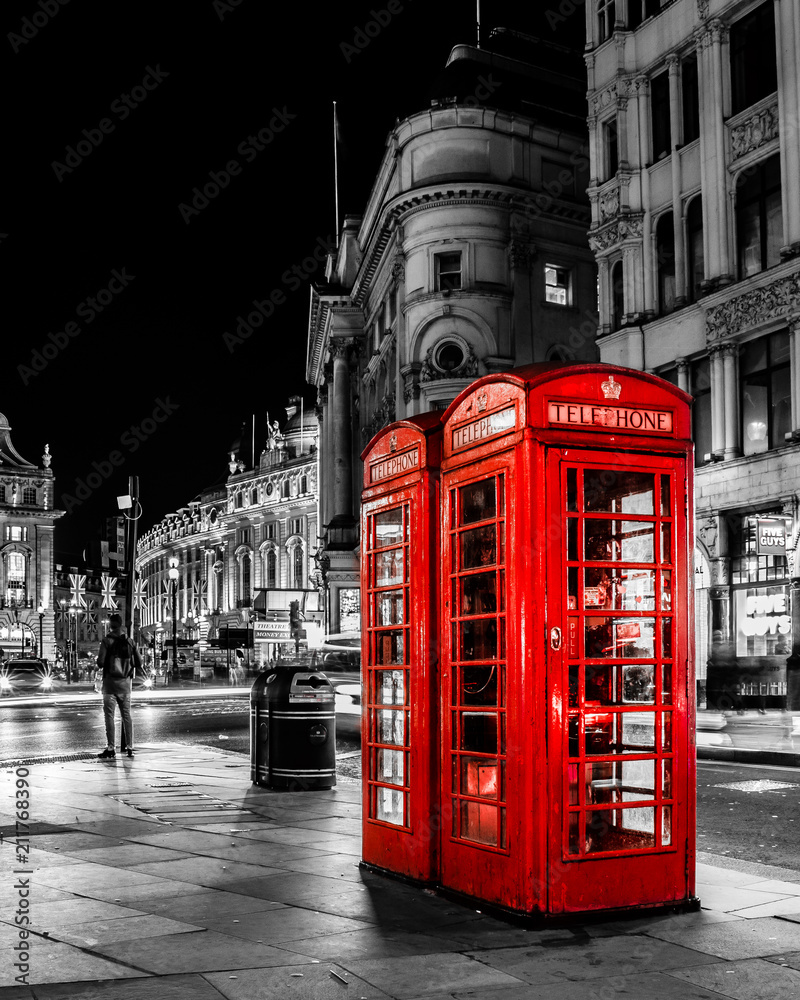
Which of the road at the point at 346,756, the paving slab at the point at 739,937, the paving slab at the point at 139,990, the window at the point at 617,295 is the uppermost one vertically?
the window at the point at 617,295

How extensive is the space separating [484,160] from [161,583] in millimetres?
131525

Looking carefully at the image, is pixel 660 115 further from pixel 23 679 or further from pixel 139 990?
pixel 23 679

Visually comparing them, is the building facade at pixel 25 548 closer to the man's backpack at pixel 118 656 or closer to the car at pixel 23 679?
the car at pixel 23 679

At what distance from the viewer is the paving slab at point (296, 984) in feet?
17.5

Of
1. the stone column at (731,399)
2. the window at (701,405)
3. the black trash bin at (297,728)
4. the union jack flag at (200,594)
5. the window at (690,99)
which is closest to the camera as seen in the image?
the black trash bin at (297,728)

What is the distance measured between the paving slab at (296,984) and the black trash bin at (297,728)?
7178 mm

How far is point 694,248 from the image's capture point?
102ft

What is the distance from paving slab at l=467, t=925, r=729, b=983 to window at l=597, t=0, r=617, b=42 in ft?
104

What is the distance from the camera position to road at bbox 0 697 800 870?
1018 cm

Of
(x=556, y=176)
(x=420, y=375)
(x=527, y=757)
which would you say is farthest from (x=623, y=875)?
Answer: (x=556, y=176)

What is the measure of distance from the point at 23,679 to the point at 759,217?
1529 inches

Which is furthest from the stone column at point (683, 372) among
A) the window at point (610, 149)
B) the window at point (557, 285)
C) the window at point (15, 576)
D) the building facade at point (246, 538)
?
the window at point (15, 576)

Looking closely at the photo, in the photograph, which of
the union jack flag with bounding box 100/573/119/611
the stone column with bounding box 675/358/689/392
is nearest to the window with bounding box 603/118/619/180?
the stone column with bounding box 675/358/689/392

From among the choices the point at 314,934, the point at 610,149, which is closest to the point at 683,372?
the point at 610,149
